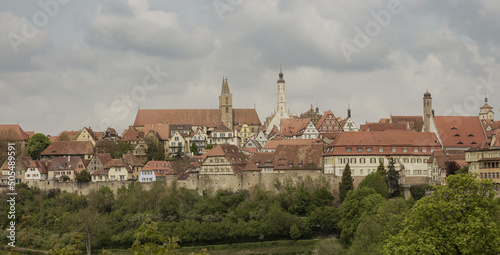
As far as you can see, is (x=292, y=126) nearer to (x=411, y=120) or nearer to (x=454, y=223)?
(x=411, y=120)

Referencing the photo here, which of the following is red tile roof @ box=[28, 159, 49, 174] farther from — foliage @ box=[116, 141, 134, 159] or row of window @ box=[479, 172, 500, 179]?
row of window @ box=[479, 172, 500, 179]


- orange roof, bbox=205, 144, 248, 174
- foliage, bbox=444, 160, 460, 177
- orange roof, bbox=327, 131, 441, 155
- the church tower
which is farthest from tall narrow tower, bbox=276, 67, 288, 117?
foliage, bbox=444, 160, 460, 177

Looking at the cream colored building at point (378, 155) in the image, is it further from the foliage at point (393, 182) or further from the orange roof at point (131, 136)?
the orange roof at point (131, 136)

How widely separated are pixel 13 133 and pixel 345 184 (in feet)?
169

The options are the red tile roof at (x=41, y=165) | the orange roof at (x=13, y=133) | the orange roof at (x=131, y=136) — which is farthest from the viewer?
the orange roof at (x=131, y=136)

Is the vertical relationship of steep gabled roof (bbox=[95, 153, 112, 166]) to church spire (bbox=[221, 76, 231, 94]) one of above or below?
below

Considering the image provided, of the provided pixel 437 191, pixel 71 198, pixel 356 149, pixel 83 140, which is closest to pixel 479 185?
pixel 437 191

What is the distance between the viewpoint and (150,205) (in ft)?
235

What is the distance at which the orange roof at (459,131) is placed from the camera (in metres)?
78.7

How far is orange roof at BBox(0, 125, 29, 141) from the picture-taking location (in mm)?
94006

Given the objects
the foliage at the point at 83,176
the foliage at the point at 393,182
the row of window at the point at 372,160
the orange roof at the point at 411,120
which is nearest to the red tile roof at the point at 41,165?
the foliage at the point at 83,176

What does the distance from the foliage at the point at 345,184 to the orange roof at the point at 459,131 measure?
16942 mm

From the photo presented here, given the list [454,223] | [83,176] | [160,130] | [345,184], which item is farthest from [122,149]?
[454,223]

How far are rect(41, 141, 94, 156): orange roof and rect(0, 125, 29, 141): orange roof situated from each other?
7.29 m
